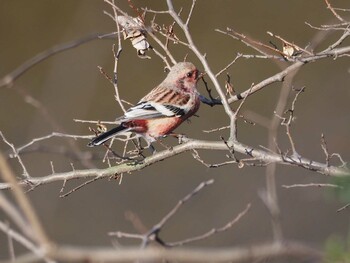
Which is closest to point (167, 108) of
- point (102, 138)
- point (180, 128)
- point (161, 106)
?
point (161, 106)

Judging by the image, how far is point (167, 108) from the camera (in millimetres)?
4676

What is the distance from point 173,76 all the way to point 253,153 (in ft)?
4.18

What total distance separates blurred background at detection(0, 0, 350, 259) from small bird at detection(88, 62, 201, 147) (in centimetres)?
302

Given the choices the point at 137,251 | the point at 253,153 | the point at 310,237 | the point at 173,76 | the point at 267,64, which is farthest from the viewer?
the point at 267,64

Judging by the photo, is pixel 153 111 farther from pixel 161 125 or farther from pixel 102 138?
pixel 102 138

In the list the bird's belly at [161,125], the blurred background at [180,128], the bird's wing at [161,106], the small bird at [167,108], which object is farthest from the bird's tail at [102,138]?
the blurred background at [180,128]

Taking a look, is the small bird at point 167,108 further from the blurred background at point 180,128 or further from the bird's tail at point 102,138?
the blurred background at point 180,128

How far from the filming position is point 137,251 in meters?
1.77

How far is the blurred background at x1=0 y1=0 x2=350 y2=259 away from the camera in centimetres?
801

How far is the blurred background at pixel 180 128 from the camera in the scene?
8008 millimetres

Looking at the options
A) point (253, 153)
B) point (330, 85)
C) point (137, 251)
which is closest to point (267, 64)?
point (330, 85)

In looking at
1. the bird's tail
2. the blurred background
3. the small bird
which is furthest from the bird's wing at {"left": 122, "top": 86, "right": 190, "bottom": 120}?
the blurred background

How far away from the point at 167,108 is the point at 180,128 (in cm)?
394

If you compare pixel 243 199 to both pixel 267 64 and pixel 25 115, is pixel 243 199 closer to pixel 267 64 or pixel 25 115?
pixel 267 64
